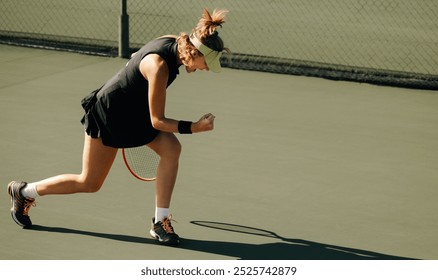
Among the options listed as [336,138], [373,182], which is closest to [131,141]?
[373,182]

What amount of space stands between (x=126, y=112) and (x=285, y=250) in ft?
4.80

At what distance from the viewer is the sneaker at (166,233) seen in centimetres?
664

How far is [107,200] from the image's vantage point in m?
7.47

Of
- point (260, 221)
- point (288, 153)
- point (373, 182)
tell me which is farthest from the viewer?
point (288, 153)

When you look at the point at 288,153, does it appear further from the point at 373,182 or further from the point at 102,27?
the point at 102,27

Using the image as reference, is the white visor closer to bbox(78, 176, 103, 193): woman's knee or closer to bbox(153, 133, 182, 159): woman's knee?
bbox(153, 133, 182, 159): woman's knee

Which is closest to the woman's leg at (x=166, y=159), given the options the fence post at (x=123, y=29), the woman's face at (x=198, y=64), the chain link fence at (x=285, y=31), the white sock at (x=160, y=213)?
the white sock at (x=160, y=213)

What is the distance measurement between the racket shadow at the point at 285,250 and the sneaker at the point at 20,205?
1.17m

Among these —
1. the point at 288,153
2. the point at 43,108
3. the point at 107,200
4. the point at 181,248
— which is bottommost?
the point at 181,248

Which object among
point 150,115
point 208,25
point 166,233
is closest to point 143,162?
point 166,233

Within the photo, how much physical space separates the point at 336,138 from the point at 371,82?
211 centimetres

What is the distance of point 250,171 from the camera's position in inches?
323

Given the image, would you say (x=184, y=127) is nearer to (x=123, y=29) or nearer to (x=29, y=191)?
(x=29, y=191)

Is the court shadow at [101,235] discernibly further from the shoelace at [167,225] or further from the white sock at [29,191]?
the white sock at [29,191]
